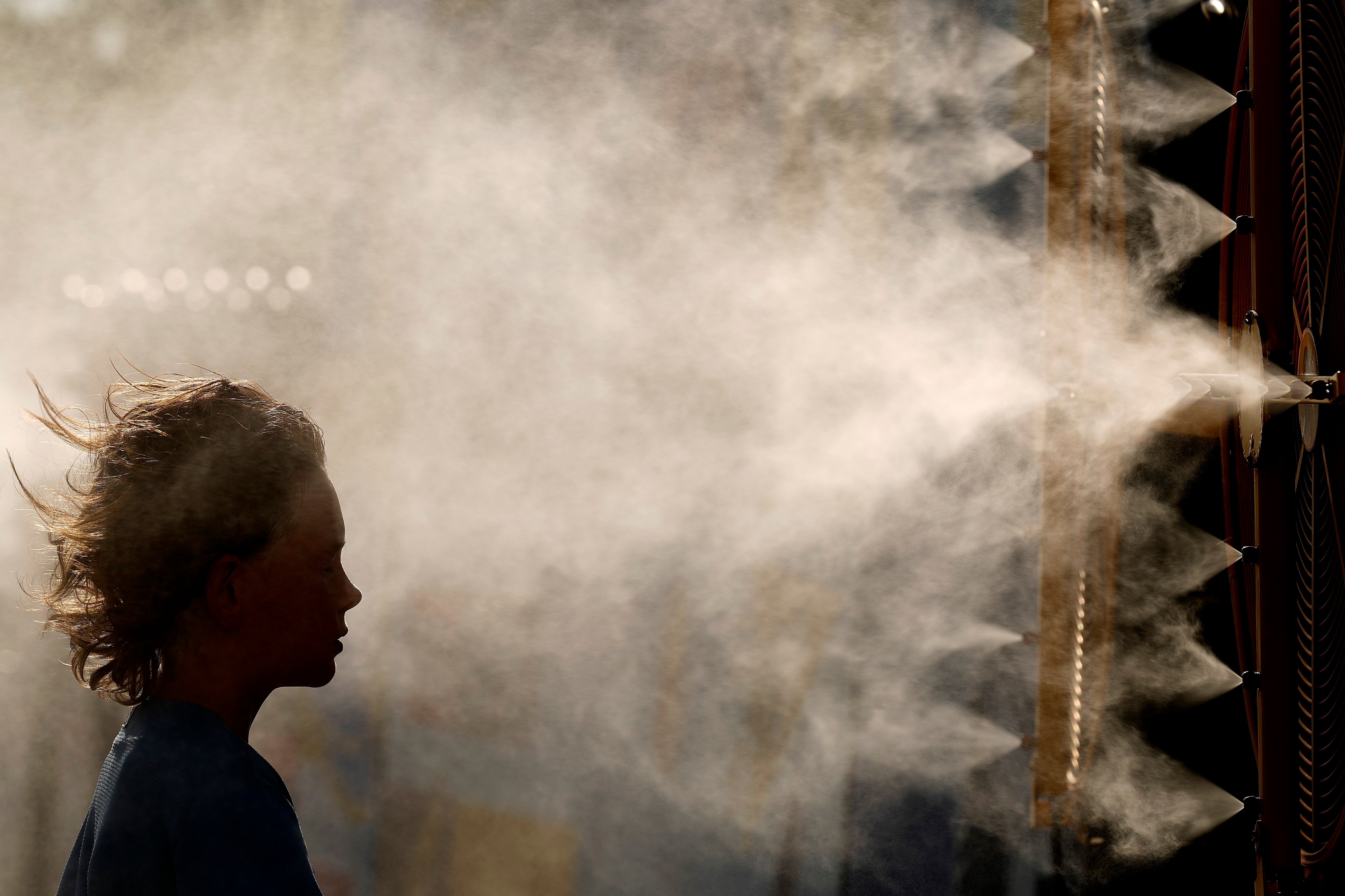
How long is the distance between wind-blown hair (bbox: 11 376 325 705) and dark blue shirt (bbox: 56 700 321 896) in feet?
0.40

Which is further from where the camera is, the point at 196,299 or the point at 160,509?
the point at 196,299

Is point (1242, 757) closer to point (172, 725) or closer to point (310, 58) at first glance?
point (172, 725)

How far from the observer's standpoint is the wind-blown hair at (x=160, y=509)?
0.87 meters

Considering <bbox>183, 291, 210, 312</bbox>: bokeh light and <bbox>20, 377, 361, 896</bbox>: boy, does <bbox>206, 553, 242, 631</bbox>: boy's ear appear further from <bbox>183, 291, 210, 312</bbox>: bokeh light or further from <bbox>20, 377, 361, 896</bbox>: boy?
<bbox>183, 291, 210, 312</bbox>: bokeh light

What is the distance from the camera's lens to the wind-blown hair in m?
0.87

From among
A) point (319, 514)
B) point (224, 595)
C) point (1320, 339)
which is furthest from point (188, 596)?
point (1320, 339)

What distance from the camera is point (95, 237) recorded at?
2590 mm

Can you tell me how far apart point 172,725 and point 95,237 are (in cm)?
237

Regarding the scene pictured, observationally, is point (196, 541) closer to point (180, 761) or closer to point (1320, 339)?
point (180, 761)

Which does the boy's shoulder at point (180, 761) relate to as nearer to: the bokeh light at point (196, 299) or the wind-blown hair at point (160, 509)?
the wind-blown hair at point (160, 509)

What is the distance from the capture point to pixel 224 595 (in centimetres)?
90

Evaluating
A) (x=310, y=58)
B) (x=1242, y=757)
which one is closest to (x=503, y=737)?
(x=1242, y=757)

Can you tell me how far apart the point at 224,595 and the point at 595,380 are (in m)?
1.64

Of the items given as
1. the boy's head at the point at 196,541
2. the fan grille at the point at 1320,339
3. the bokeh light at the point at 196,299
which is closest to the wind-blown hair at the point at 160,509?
the boy's head at the point at 196,541
